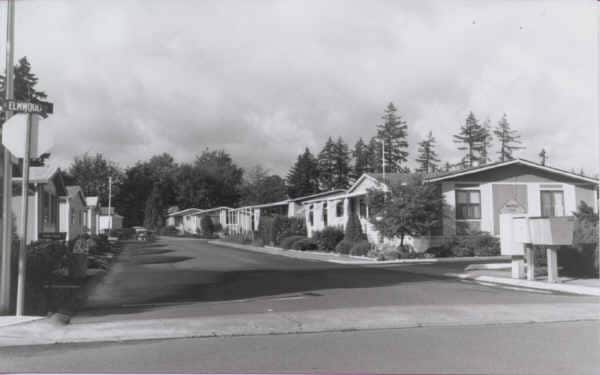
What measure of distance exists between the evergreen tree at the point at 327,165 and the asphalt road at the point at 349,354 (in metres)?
87.7

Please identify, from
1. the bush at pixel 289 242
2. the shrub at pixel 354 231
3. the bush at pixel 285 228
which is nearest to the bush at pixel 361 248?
the shrub at pixel 354 231

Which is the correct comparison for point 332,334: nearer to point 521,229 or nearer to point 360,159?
point 521,229

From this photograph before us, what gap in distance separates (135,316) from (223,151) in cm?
11259

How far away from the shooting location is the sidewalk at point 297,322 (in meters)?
8.51

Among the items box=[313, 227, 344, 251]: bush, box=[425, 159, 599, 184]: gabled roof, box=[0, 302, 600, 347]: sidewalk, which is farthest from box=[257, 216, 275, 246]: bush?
box=[0, 302, 600, 347]: sidewalk

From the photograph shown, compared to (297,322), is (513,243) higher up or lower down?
higher up

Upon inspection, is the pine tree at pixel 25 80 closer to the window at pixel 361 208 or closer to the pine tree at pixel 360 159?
the window at pixel 361 208

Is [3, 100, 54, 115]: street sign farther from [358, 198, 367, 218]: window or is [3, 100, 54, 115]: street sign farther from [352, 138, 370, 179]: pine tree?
[352, 138, 370, 179]: pine tree

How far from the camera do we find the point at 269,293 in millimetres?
13625

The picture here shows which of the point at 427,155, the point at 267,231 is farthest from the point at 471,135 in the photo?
the point at 267,231

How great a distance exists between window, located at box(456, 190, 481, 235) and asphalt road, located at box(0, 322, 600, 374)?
20.6 metres

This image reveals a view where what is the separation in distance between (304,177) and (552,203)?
6473 cm

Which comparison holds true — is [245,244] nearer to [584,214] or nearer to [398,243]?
[398,243]

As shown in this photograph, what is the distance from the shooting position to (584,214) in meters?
19.2
